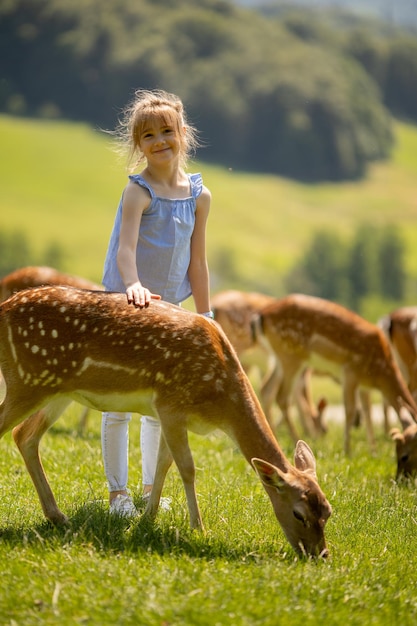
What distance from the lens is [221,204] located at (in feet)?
92.9

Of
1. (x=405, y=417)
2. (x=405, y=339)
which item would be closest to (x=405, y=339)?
(x=405, y=339)

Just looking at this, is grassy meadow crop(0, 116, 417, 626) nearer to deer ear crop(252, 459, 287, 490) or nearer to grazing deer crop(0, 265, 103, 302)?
deer ear crop(252, 459, 287, 490)

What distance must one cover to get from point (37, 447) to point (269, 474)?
1.31 m

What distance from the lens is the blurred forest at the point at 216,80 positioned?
2866 cm

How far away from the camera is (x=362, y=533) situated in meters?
5.20

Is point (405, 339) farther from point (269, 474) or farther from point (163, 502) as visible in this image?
point (269, 474)

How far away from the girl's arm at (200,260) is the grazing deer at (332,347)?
442cm

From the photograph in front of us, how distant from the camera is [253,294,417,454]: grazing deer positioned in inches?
384

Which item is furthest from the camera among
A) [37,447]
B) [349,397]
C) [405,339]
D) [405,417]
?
[405,339]

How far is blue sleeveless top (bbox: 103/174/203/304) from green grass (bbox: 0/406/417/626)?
1239mm

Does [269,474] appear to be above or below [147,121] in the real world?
below

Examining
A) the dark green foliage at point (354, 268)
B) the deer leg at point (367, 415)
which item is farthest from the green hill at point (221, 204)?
the deer leg at point (367, 415)

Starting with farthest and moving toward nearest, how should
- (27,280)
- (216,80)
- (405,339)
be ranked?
1. (216,80)
2. (405,339)
3. (27,280)

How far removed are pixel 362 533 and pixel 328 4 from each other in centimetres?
3421
